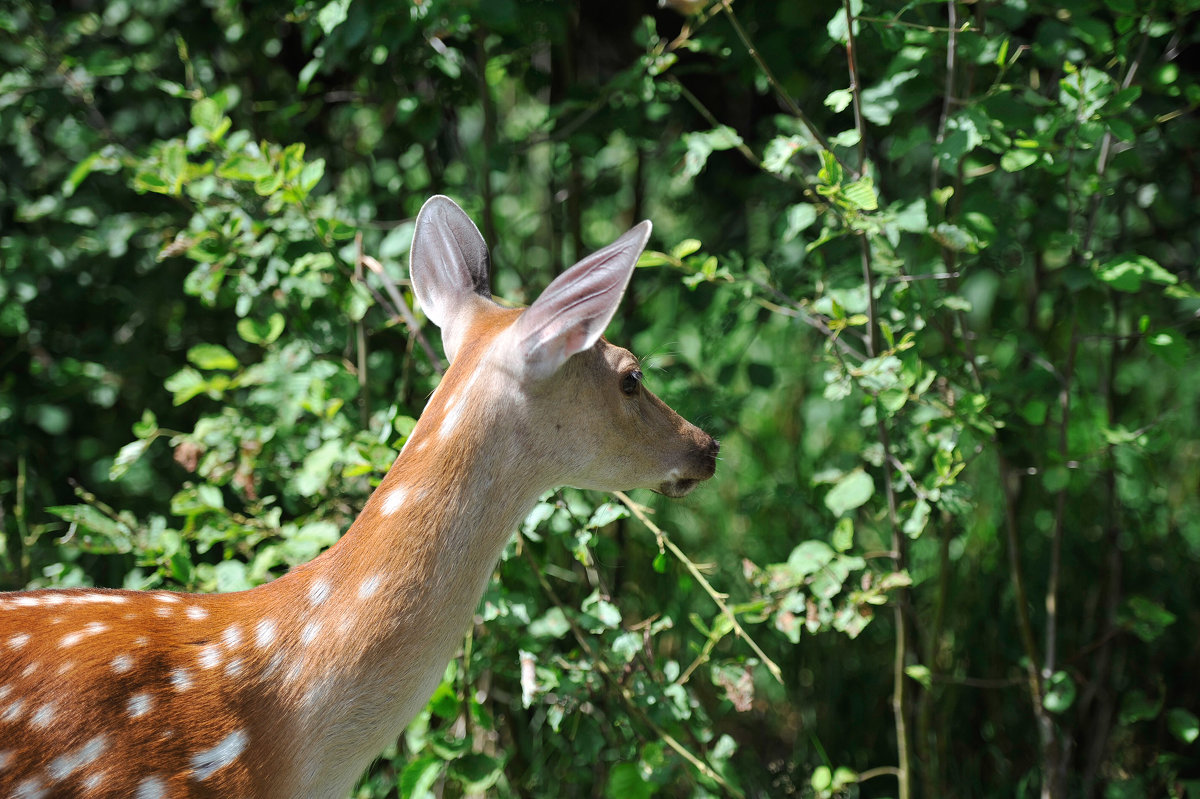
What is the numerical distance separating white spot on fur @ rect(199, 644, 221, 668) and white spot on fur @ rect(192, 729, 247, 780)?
0.37 ft

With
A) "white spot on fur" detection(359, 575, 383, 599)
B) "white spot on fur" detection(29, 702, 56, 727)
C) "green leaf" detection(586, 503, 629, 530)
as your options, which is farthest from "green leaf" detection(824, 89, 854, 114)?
"white spot on fur" detection(29, 702, 56, 727)

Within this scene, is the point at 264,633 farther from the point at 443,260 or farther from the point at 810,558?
the point at 810,558

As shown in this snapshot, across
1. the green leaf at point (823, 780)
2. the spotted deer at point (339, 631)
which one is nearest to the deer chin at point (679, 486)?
the spotted deer at point (339, 631)

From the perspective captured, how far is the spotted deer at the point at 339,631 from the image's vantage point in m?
1.53

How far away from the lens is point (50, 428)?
332cm

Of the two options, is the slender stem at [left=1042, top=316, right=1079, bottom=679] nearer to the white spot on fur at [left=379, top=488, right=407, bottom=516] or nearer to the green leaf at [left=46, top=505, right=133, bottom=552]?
the white spot on fur at [left=379, top=488, right=407, bottom=516]

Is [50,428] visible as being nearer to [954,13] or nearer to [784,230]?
[784,230]

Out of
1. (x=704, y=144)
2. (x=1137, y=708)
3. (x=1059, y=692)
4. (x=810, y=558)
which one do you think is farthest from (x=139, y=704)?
(x=1137, y=708)

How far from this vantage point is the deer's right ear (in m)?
1.87

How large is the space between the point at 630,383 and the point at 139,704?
918 mm

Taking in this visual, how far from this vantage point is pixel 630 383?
68.9 inches

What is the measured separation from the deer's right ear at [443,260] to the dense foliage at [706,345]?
0.40 metres

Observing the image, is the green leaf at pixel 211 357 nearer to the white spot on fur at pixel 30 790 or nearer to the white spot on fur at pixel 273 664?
the white spot on fur at pixel 273 664

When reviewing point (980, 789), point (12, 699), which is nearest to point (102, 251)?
point (12, 699)
